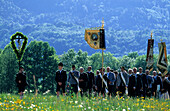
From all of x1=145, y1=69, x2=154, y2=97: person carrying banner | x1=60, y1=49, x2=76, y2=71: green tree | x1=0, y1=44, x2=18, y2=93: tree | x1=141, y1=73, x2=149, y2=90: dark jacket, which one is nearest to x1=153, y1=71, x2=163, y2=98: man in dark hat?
x1=145, y1=69, x2=154, y2=97: person carrying banner

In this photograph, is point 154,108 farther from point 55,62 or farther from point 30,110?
point 55,62

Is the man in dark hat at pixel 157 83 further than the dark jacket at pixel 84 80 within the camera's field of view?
Yes

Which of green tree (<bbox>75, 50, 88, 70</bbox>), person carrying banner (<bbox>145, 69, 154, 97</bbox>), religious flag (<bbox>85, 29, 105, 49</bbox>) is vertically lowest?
person carrying banner (<bbox>145, 69, 154, 97</bbox>)

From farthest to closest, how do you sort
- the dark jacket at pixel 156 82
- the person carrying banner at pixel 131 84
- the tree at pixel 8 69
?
the tree at pixel 8 69 < the dark jacket at pixel 156 82 < the person carrying banner at pixel 131 84

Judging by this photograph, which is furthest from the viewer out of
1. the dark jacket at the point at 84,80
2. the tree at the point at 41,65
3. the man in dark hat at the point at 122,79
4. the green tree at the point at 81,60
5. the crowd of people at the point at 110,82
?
the green tree at the point at 81,60

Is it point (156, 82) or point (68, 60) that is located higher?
point (68, 60)

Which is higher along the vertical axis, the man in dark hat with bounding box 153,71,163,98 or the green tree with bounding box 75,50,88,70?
the green tree with bounding box 75,50,88,70

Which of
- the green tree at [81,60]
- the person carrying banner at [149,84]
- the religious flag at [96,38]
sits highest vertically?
the green tree at [81,60]

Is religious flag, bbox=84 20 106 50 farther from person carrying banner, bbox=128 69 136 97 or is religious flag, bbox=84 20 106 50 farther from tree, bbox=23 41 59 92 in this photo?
tree, bbox=23 41 59 92

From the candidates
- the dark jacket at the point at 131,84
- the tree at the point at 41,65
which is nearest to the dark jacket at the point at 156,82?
the dark jacket at the point at 131,84

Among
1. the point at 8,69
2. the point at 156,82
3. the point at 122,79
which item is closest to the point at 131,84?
Result: the point at 122,79

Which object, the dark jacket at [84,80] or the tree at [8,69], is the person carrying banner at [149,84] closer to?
the dark jacket at [84,80]

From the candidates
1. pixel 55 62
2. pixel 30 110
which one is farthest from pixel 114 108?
pixel 55 62

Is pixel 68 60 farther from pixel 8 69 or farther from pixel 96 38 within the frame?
pixel 96 38
